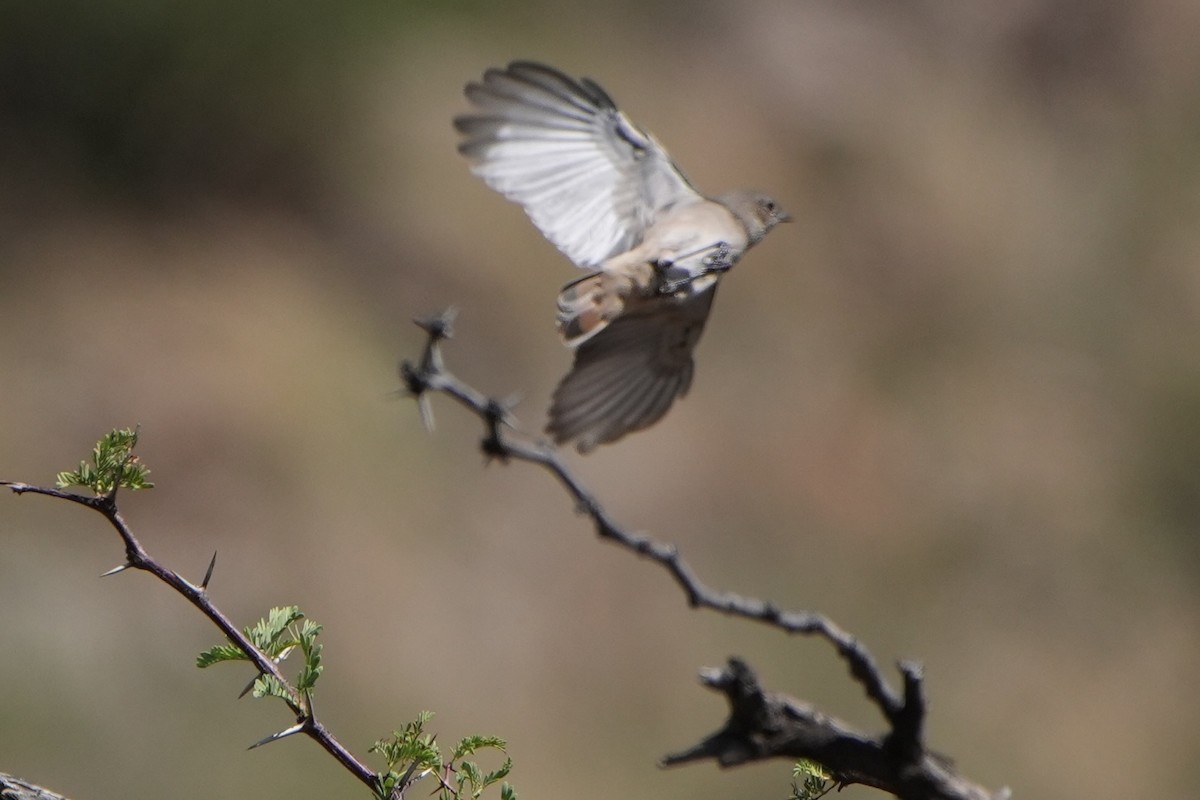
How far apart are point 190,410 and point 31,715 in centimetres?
244

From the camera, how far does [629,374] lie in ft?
16.1

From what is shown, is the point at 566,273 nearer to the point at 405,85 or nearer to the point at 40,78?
the point at 405,85

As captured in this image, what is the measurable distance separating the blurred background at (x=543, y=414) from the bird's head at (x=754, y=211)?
491 centimetres

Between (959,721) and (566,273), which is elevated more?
(566,273)

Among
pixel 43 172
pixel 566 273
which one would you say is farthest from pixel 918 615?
pixel 43 172

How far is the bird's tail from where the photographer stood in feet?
14.1

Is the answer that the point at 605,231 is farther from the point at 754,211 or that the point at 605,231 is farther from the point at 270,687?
the point at 270,687

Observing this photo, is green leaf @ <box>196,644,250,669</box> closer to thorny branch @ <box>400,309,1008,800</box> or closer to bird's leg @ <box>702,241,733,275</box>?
thorny branch @ <box>400,309,1008,800</box>

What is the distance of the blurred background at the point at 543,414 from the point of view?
9.89 metres

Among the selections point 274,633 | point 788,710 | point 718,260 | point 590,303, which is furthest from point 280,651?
point 718,260

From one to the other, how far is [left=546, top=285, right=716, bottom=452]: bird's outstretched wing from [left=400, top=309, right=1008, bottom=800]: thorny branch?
248 centimetres

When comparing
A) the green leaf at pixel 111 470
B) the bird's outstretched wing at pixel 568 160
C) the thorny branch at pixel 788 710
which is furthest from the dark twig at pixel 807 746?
the bird's outstretched wing at pixel 568 160

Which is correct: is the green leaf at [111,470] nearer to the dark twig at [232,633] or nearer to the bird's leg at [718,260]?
the dark twig at [232,633]

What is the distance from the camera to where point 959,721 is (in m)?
11.9
